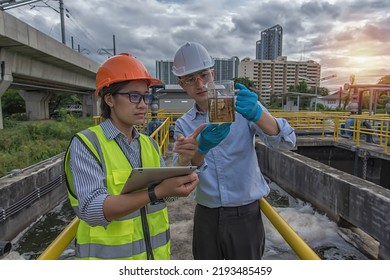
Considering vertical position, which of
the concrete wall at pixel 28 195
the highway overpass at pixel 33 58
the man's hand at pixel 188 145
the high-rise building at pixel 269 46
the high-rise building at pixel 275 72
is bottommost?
the concrete wall at pixel 28 195

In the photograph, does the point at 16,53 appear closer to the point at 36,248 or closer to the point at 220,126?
the point at 36,248

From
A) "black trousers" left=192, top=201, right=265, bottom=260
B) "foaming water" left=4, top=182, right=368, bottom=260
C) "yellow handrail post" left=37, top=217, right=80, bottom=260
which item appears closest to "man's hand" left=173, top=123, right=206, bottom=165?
"black trousers" left=192, top=201, right=265, bottom=260

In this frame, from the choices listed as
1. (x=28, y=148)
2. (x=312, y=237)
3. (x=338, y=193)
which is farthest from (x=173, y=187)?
(x=28, y=148)

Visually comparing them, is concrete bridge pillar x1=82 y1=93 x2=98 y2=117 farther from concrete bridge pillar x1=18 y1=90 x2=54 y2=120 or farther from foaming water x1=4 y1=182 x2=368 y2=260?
foaming water x1=4 y1=182 x2=368 y2=260

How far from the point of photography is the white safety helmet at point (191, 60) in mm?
1865

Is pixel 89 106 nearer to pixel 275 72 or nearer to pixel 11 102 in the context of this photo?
pixel 11 102

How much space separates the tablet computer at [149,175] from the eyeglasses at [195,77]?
0.88 meters

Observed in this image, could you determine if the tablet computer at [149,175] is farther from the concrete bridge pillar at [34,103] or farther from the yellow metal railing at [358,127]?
the concrete bridge pillar at [34,103]

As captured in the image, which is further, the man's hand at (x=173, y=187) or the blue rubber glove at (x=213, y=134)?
the blue rubber glove at (x=213, y=134)

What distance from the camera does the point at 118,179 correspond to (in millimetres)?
1311

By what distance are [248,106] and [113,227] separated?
0.96 meters

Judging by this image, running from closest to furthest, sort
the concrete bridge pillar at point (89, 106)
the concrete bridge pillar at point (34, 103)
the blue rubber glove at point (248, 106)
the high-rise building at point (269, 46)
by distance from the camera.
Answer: the blue rubber glove at point (248, 106)
the concrete bridge pillar at point (34, 103)
the concrete bridge pillar at point (89, 106)
the high-rise building at point (269, 46)

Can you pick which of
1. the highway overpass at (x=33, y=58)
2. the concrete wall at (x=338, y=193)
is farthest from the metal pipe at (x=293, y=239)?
the highway overpass at (x=33, y=58)

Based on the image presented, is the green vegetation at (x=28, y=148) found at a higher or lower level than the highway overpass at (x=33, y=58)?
lower
